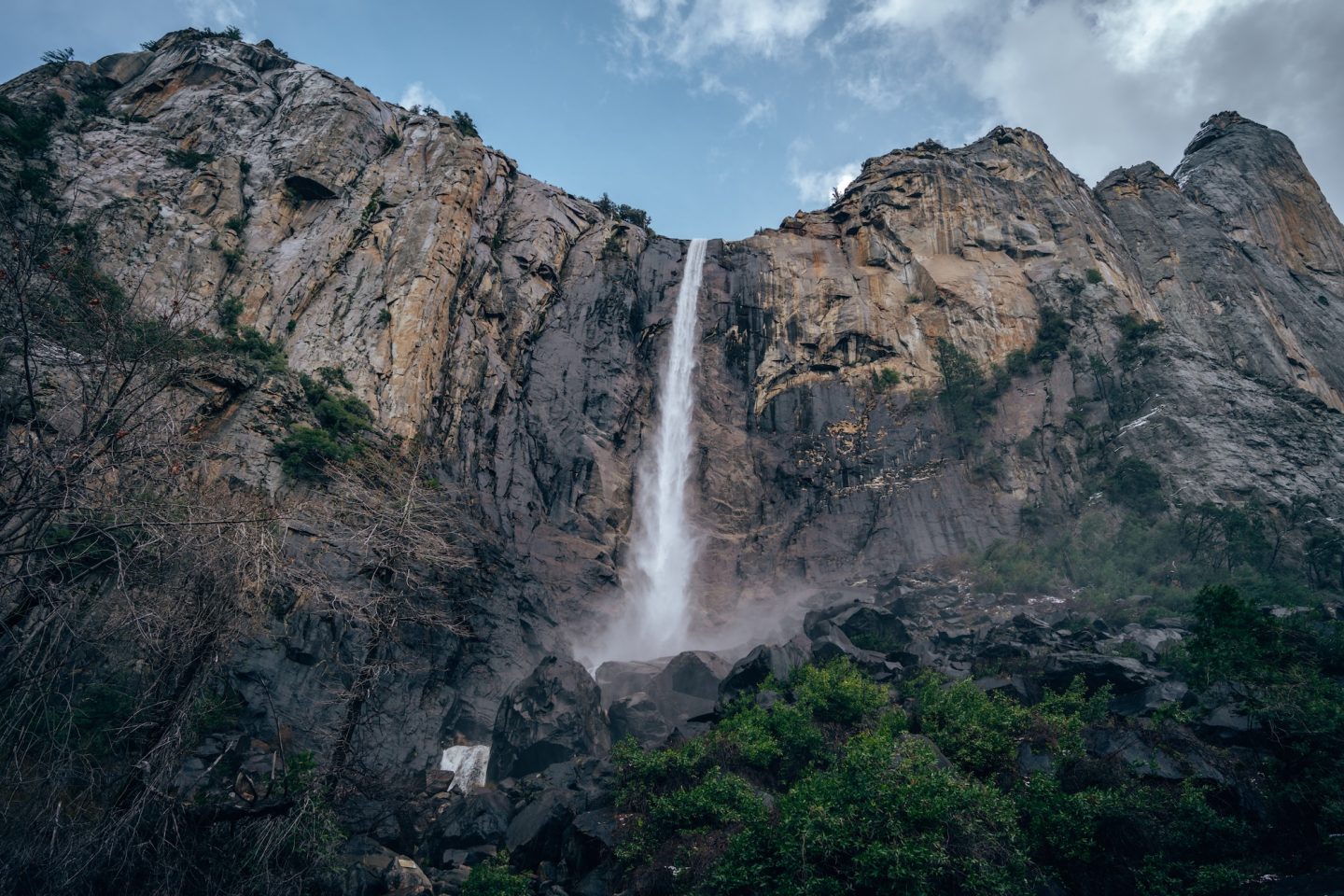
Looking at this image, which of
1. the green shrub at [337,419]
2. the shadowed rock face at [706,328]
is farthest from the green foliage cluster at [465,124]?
the green shrub at [337,419]

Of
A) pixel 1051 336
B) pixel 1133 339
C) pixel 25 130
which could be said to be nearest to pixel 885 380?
pixel 1051 336

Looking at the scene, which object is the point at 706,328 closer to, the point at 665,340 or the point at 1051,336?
the point at 665,340

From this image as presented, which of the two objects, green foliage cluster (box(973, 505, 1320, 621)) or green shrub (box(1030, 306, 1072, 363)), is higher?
green shrub (box(1030, 306, 1072, 363))

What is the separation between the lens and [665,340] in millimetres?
37500

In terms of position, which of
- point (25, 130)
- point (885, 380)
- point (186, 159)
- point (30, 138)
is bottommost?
point (885, 380)

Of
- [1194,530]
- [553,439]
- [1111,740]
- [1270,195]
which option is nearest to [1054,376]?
[1194,530]

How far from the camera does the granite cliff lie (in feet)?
85.0

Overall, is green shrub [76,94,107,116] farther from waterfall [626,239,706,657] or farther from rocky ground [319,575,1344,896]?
rocky ground [319,575,1344,896]

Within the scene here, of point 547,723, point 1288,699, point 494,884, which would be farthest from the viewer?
point 547,723

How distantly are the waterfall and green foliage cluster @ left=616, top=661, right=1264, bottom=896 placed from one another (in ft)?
49.9

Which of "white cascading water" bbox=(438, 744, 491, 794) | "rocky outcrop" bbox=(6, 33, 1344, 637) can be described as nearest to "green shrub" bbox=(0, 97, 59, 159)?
"rocky outcrop" bbox=(6, 33, 1344, 637)

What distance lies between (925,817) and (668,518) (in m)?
23.4

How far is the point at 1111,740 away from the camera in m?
12.4

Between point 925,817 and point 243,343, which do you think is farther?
point 243,343
